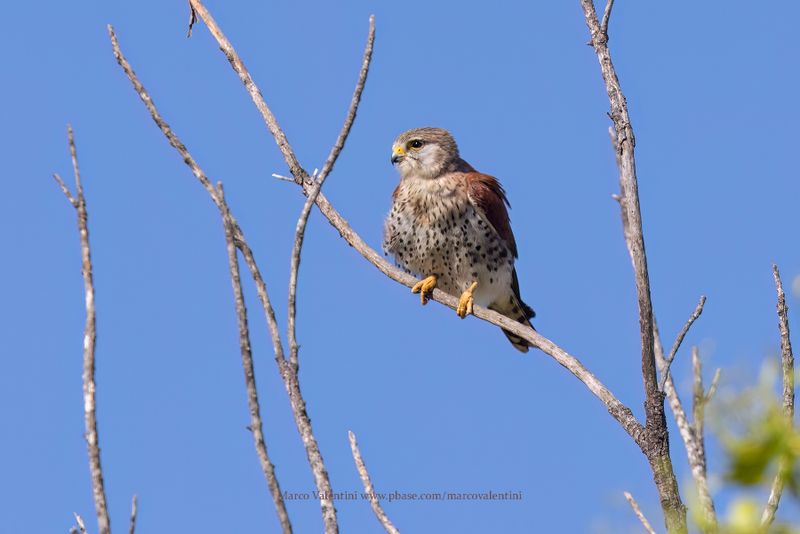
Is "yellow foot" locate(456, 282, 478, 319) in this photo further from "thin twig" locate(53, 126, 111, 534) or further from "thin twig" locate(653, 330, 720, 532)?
"thin twig" locate(53, 126, 111, 534)

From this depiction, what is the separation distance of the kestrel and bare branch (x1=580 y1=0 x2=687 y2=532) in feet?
8.96

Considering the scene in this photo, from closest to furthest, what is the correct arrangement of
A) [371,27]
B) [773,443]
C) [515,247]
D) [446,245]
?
[773,443]
[371,27]
[446,245]
[515,247]

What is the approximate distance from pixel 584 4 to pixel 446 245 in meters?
2.93

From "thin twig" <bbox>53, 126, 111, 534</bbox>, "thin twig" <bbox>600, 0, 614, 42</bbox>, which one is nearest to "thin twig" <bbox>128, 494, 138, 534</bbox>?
"thin twig" <bbox>53, 126, 111, 534</bbox>

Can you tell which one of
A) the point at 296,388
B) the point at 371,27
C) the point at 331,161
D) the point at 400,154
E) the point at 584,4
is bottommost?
the point at 296,388

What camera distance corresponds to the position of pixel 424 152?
21.8 ft

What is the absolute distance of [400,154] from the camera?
22.1 feet

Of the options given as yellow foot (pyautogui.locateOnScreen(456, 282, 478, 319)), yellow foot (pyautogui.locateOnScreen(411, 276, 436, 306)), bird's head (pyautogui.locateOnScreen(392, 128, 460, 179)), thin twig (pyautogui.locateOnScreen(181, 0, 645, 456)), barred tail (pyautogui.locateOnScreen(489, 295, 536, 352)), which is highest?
bird's head (pyautogui.locateOnScreen(392, 128, 460, 179))

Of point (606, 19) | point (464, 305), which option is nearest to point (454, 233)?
point (464, 305)

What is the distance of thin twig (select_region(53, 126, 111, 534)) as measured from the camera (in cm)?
196

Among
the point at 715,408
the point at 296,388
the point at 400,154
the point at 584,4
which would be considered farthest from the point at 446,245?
the point at 715,408

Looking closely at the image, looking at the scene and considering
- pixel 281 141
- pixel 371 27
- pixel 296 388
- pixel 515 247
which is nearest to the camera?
pixel 296 388

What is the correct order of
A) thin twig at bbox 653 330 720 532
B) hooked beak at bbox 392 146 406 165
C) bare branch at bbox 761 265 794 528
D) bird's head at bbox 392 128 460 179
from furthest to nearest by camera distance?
hooked beak at bbox 392 146 406 165, bird's head at bbox 392 128 460 179, bare branch at bbox 761 265 794 528, thin twig at bbox 653 330 720 532

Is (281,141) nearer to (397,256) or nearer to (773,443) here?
(397,256)
